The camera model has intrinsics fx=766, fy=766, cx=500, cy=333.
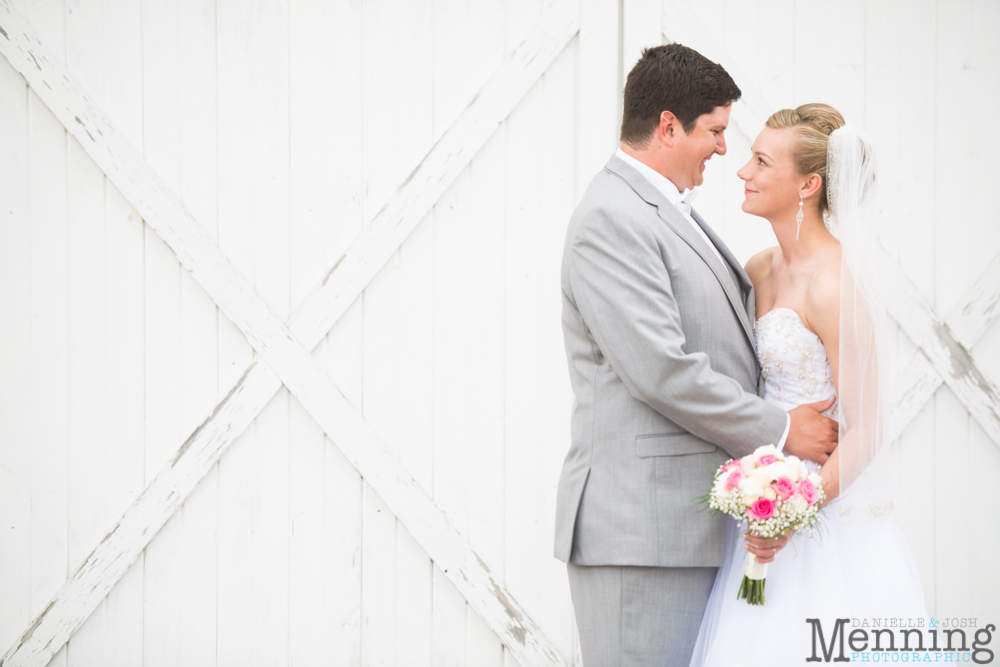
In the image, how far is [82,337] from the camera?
10.5ft

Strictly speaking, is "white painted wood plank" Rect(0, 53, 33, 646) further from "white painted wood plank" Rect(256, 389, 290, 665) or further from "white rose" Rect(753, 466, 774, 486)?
"white rose" Rect(753, 466, 774, 486)

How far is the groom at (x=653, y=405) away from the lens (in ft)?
6.34

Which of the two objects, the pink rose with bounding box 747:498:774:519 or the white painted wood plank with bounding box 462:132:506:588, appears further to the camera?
the white painted wood plank with bounding box 462:132:506:588

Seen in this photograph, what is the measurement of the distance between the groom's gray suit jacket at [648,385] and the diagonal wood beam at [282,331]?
4.05ft

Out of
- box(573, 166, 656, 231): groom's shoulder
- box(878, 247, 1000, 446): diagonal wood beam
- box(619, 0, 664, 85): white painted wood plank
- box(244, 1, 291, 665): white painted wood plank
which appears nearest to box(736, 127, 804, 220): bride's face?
box(573, 166, 656, 231): groom's shoulder

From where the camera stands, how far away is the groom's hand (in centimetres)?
206

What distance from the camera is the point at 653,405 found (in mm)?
1957

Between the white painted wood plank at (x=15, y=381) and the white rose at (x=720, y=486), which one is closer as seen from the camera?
the white rose at (x=720, y=486)

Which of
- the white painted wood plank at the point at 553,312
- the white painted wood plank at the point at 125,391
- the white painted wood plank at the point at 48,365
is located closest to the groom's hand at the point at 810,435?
the white painted wood plank at the point at 553,312

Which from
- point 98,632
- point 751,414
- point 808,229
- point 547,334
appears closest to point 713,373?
point 751,414

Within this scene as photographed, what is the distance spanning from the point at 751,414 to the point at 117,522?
2.61 m

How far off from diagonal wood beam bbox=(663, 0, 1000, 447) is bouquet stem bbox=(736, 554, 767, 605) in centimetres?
169

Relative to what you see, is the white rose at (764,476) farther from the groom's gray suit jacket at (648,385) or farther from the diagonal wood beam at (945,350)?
the diagonal wood beam at (945,350)

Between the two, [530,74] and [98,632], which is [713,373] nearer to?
[530,74]
